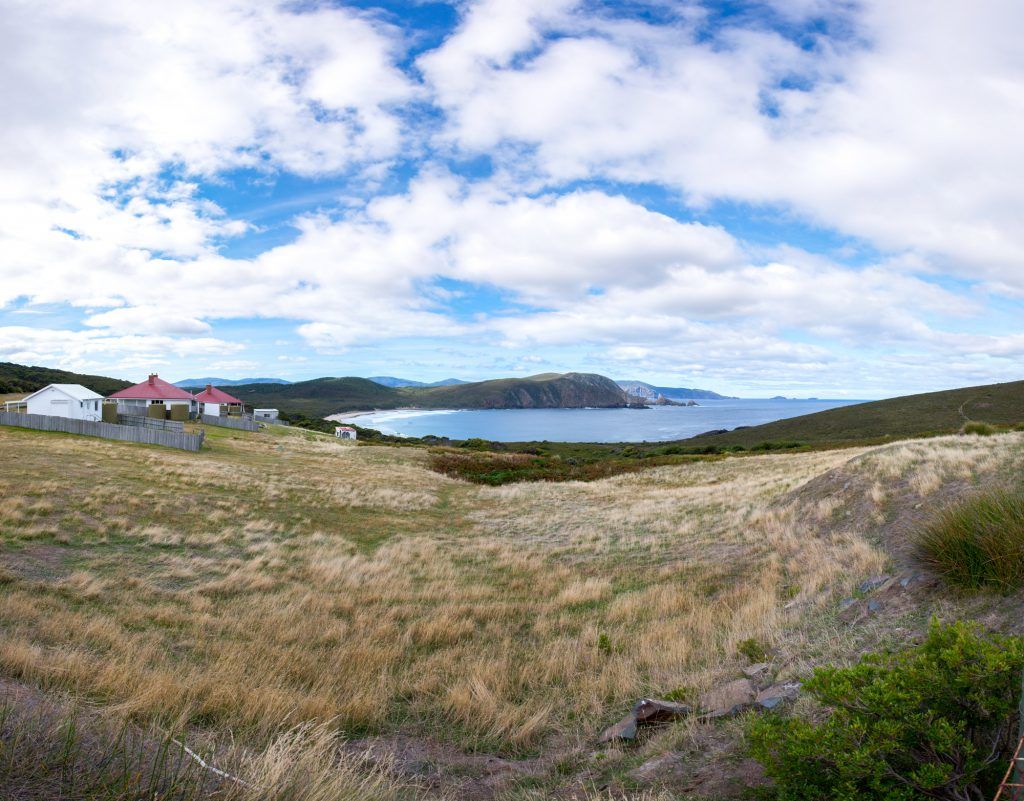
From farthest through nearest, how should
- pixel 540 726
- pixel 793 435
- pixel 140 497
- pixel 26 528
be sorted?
pixel 793 435
pixel 140 497
pixel 26 528
pixel 540 726

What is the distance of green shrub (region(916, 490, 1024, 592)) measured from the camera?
219 inches

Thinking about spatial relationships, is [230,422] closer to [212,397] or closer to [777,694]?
[212,397]

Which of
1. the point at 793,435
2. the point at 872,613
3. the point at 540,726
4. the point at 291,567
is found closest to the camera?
the point at 540,726

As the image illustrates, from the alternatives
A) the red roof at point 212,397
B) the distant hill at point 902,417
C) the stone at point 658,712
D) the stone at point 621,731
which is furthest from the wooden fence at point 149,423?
the distant hill at point 902,417

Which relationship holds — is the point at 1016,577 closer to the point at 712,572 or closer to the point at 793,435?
the point at 712,572

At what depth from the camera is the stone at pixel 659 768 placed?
164 inches

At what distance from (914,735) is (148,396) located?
70.3m

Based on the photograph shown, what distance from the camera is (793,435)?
72750mm

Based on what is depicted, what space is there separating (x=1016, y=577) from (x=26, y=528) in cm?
1763

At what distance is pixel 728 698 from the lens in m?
5.24

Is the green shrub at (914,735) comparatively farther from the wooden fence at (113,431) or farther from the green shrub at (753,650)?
the wooden fence at (113,431)

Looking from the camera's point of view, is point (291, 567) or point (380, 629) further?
point (291, 567)

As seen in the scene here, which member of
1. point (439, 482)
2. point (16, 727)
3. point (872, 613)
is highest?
point (16, 727)

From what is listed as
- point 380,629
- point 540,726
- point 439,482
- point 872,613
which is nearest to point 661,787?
point 540,726
